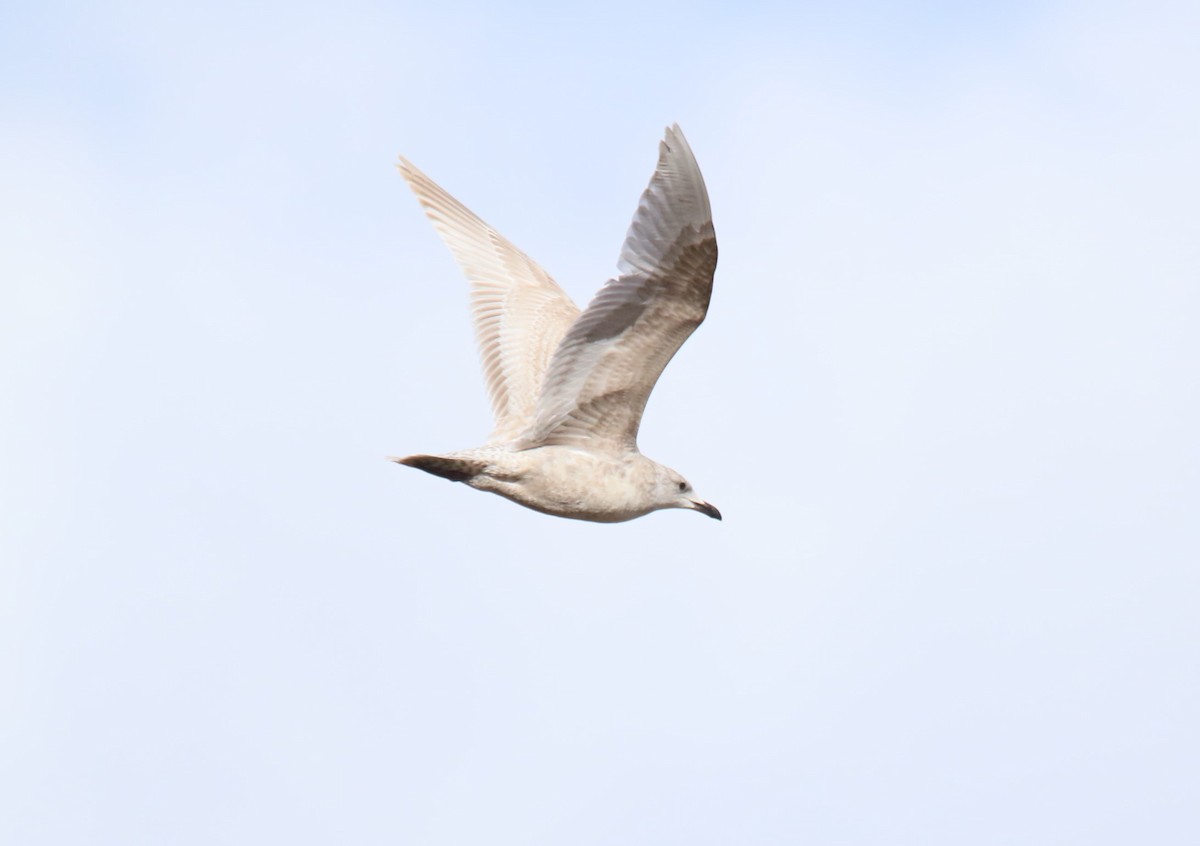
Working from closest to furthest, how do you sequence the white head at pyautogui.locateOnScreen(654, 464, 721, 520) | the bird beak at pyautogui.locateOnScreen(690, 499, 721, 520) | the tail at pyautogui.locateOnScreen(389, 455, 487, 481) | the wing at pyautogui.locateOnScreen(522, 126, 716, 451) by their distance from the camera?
the wing at pyautogui.locateOnScreen(522, 126, 716, 451)
the tail at pyautogui.locateOnScreen(389, 455, 487, 481)
the white head at pyautogui.locateOnScreen(654, 464, 721, 520)
the bird beak at pyautogui.locateOnScreen(690, 499, 721, 520)

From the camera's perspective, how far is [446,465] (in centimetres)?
1534

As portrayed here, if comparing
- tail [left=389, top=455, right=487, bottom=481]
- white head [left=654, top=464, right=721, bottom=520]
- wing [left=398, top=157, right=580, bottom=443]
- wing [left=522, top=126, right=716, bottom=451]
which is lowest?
tail [left=389, top=455, right=487, bottom=481]

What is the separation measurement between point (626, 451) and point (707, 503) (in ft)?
4.04

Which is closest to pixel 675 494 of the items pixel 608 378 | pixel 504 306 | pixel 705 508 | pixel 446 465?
pixel 705 508

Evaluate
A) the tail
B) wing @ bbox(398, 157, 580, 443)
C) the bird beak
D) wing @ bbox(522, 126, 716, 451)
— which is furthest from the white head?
the tail

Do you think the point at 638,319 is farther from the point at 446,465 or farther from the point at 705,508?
the point at 705,508

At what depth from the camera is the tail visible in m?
15.1

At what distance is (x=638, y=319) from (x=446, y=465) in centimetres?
184

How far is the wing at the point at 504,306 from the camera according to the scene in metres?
17.5

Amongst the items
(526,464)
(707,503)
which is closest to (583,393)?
(526,464)

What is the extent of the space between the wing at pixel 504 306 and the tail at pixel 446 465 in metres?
0.99

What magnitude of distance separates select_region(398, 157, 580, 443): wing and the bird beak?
1.55 m

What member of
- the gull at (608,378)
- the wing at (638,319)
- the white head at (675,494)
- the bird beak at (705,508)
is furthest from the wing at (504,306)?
the bird beak at (705,508)

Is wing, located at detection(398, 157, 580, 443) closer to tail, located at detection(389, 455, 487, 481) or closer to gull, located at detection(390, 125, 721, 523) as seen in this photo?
gull, located at detection(390, 125, 721, 523)
